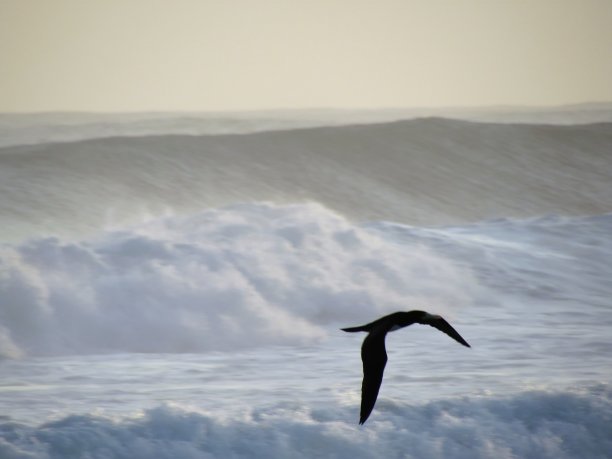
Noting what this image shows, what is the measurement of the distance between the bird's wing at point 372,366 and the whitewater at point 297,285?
1778 mm

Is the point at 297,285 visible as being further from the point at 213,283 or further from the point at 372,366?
the point at 372,366

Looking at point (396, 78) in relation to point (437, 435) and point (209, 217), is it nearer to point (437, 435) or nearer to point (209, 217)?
point (209, 217)

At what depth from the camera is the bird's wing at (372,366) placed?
409cm

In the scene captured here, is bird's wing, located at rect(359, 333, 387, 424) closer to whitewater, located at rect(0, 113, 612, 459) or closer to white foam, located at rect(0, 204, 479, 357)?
whitewater, located at rect(0, 113, 612, 459)

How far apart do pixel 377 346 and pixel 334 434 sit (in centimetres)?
185

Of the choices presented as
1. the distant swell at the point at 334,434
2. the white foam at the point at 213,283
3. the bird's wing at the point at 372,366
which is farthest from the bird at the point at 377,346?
the white foam at the point at 213,283

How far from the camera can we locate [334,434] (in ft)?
19.3

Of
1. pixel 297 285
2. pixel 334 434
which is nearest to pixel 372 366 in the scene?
pixel 334 434

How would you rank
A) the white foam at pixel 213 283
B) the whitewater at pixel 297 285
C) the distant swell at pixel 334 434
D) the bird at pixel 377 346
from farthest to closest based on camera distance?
the white foam at pixel 213 283, the whitewater at pixel 297 285, the distant swell at pixel 334 434, the bird at pixel 377 346

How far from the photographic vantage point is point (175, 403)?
20.3 ft

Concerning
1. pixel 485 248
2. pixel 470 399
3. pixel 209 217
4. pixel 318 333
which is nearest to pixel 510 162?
pixel 485 248

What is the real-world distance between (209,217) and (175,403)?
18.5 ft

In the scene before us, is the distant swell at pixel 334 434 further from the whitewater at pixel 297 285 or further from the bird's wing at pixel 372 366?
the bird's wing at pixel 372 366

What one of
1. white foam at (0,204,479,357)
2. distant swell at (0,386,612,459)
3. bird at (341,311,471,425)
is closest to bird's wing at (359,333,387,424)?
bird at (341,311,471,425)
